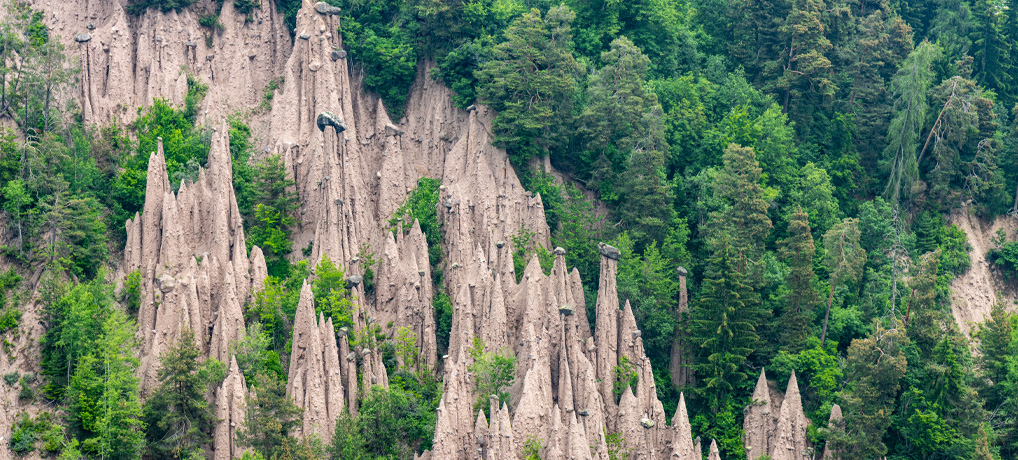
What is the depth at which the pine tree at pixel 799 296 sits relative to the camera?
68.4 metres

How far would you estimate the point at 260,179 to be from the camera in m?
67.9

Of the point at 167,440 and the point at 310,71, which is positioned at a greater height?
the point at 310,71

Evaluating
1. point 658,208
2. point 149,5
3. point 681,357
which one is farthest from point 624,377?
point 149,5

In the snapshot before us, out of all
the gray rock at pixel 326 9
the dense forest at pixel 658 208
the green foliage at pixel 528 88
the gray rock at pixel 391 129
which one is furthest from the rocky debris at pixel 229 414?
the gray rock at pixel 326 9

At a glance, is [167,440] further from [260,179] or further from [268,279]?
[260,179]

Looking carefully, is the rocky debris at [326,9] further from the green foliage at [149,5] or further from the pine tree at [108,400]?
the pine tree at [108,400]

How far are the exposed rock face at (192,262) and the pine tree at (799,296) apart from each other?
82.6ft

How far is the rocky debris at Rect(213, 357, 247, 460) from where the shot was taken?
60.8m

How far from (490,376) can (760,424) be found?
44.1ft

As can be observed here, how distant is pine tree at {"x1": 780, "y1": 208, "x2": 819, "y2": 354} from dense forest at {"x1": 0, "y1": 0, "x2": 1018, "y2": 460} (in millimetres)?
141

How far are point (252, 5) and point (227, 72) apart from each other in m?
3.92

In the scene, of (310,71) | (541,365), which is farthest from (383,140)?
(541,365)

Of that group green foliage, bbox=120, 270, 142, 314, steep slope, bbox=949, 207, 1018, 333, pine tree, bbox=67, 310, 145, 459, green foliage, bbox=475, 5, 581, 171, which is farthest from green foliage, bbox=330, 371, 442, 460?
steep slope, bbox=949, 207, 1018, 333

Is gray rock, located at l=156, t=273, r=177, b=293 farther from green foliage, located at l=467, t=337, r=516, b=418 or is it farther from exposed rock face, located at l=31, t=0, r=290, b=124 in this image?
green foliage, located at l=467, t=337, r=516, b=418
